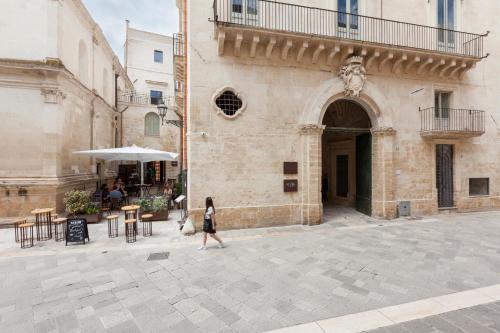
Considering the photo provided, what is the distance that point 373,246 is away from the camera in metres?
6.73

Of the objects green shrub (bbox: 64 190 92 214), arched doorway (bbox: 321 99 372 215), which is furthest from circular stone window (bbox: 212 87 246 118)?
green shrub (bbox: 64 190 92 214)

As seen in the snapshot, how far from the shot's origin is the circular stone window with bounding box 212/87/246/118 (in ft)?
27.6

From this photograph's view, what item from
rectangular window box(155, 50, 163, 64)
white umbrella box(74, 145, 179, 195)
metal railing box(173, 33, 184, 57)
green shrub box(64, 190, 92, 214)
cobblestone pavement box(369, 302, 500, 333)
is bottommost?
cobblestone pavement box(369, 302, 500, 333)

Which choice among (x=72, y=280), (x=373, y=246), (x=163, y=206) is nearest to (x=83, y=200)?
(x=163, y=206)

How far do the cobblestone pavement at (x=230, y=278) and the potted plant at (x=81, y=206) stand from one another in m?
1.80

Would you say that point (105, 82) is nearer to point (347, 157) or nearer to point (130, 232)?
point (130, 232)

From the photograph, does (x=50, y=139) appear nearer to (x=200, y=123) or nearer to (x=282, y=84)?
(x=200, y=123)

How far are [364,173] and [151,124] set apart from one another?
19.7 meters

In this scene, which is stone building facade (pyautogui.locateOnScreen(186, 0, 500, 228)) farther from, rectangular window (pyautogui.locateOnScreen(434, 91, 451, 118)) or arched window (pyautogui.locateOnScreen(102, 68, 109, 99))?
arched window (pyautogui.locateOnScreen(102, 68, 109, 99))

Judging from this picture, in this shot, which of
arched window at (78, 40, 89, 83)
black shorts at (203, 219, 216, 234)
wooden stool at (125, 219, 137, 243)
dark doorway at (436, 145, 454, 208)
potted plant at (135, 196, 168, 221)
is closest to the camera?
black shorts at (203, 219, 216, 234)

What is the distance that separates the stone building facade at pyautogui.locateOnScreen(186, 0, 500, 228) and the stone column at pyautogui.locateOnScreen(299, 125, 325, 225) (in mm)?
40

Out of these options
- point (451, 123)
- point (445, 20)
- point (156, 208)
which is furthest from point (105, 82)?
point (451, 123)

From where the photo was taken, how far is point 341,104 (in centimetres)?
1129

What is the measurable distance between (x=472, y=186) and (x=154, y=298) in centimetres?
1506
